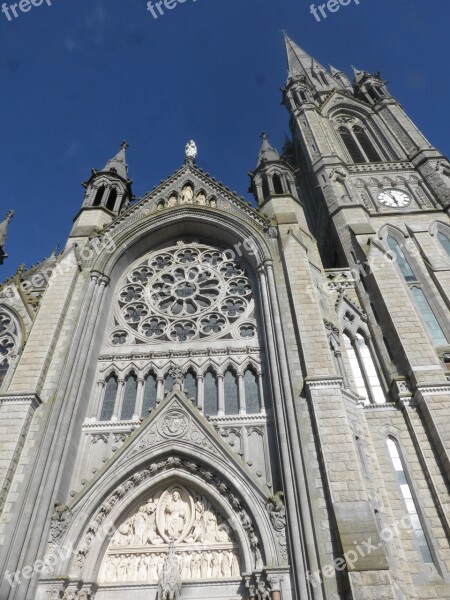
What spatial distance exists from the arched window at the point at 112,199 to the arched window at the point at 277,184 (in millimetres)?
6979

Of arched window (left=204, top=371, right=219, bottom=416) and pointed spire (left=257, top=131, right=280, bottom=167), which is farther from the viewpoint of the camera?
pointed spire (left=257, top=131, right=280, bottom=167)

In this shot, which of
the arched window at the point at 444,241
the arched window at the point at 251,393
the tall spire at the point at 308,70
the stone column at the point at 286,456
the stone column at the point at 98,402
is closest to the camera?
the stone column at the point at 286,456

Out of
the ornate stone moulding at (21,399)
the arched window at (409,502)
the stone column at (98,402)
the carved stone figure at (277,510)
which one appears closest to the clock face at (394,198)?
the arched window at (409,502)

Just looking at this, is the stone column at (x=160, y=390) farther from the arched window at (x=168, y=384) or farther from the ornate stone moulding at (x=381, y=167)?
the ornate stone moulding at (x=381, y=167)

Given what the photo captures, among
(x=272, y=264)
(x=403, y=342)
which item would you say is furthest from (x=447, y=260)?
(x=272, y=264)

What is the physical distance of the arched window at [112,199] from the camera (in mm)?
19628

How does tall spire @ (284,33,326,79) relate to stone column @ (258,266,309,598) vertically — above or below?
above

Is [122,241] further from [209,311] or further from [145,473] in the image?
[145,473]

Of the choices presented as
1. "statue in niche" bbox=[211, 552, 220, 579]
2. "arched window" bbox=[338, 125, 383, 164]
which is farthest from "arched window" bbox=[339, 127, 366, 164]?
"statue in niche" bbox=[211, 552, 220, 579]

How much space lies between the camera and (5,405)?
1089 cm

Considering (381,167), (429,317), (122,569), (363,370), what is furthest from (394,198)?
(122,569)

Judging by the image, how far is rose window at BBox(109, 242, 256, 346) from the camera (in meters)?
14.1

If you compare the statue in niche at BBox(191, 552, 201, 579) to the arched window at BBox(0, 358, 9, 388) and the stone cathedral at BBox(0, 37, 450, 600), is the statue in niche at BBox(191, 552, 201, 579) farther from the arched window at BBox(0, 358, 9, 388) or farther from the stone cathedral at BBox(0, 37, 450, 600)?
the arched window at BBox(0, 358, 9, 388)

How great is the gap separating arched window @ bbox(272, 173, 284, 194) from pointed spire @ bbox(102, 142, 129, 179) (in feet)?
23.4
